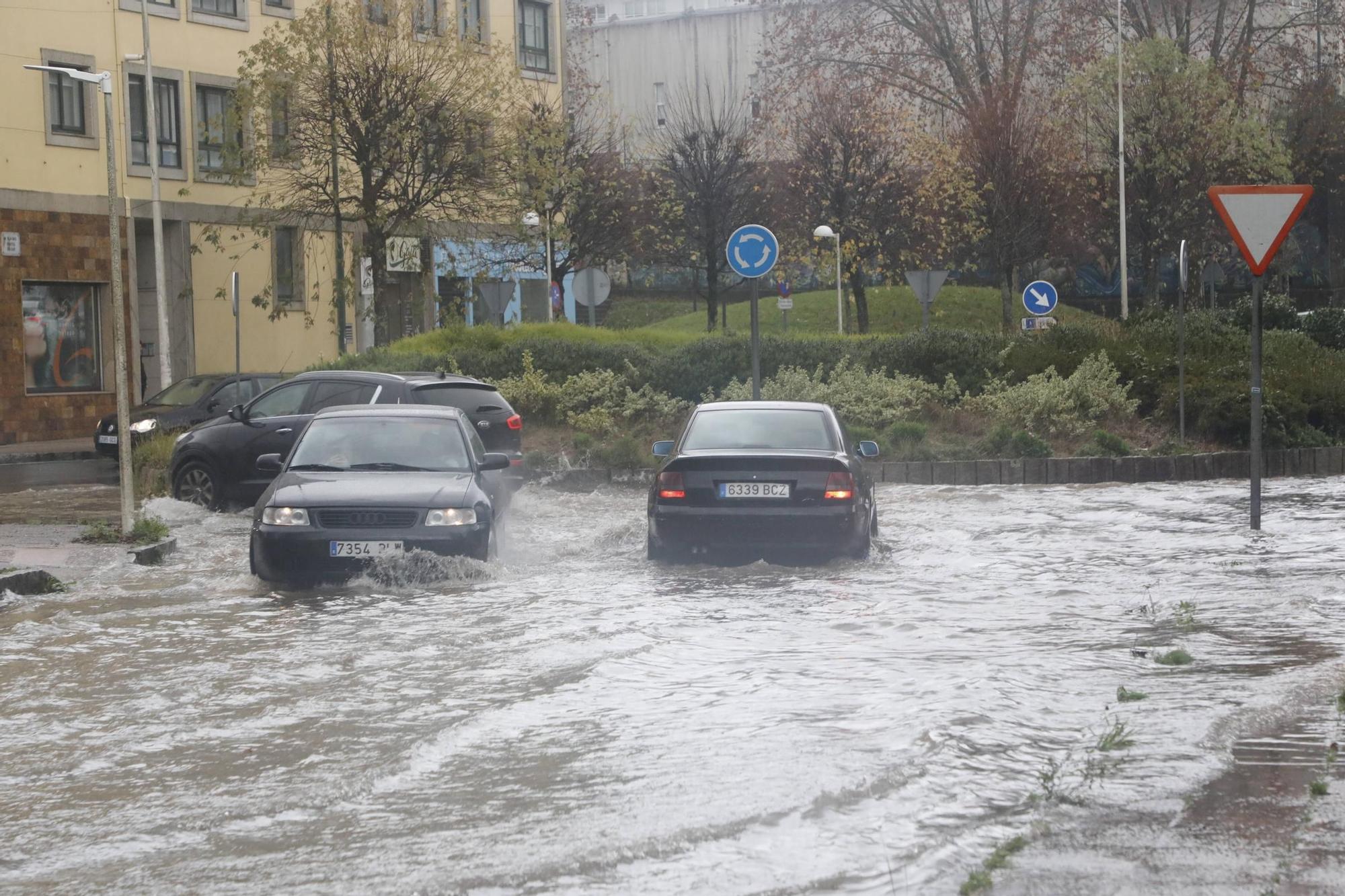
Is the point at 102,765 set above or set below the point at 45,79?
below

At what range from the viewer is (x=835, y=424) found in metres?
14.1

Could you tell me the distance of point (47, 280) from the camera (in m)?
37.9

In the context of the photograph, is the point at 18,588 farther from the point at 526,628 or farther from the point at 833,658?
the point at 833,658

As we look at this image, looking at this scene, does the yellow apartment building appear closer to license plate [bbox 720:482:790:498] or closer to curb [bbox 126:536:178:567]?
curb [bbox 126:536:178:567]

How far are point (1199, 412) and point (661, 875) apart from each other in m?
20.2

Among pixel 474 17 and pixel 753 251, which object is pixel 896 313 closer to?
pixel 474 17

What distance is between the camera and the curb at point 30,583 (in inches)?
501

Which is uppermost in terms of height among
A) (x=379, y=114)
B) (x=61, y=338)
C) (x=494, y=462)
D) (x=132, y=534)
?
(x=379, y=114)

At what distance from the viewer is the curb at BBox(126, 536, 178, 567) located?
14719 mm

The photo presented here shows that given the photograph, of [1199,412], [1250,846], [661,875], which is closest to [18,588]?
[661,875]

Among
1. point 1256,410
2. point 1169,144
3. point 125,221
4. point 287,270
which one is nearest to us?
point 1256,410

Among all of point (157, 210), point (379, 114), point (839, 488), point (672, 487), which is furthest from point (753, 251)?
point (157, 210)

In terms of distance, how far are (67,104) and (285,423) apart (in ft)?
72.6

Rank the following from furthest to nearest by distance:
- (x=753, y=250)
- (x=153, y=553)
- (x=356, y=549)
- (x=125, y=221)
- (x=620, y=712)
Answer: (x=125, y=221) < (x=753, y=250) < (x=153, y=553) < (x=356, y=549) < (x=620, y=712)
